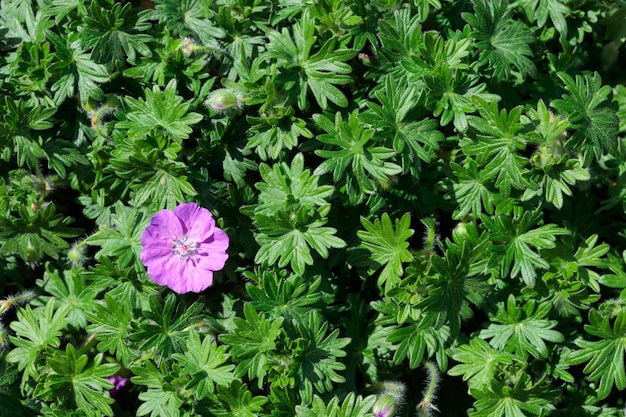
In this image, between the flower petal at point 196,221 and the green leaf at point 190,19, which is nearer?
the flower petal at point 196,221

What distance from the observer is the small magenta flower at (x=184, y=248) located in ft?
9.95

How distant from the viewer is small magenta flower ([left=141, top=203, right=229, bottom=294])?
3.03 meters

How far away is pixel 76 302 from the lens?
10.8ft

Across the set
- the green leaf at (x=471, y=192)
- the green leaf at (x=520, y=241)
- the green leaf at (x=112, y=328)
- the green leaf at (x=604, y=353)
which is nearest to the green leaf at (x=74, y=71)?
the green leaf at (x=112, y=328)

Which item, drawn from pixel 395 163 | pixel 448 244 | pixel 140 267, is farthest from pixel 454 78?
pixel 140 267

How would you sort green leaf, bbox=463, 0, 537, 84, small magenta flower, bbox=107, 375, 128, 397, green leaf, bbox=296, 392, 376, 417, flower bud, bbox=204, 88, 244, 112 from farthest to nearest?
small magenta flower, bbox=107, 375, 128, 397, green leaf, bbox=463, 0, 537, 84, flower bud, bbox=204, 88, 244, 112, green leaf, bbox=296, 392, 376, 417

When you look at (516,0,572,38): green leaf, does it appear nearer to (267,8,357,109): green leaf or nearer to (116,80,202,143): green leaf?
(267,8,357,109): green leaf

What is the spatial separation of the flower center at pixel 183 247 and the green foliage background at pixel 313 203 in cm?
17

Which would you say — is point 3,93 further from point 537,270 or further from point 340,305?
Result: point 537,270

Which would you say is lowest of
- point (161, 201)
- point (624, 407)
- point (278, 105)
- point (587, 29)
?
point (624, 407)

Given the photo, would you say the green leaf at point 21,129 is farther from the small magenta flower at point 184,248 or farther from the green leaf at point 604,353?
the green leaf at point 604,353

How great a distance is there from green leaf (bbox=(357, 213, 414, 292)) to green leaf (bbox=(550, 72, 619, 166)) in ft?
2.60

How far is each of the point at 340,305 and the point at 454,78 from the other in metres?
1.11

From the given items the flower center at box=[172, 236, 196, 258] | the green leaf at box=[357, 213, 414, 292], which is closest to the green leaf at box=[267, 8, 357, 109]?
the green leaf at box=[357, 213, 414, 292]
